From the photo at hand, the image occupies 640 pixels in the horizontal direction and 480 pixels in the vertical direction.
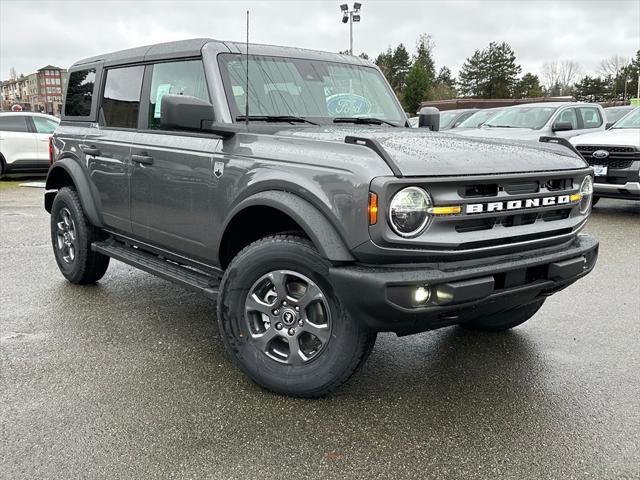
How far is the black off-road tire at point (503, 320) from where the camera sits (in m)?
4.00

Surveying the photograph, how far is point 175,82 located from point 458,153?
2.11m

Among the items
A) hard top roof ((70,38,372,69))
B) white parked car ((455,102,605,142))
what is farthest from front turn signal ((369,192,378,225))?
white parked car ((455,102,605,142))

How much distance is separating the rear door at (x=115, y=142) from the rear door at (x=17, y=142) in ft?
34.8

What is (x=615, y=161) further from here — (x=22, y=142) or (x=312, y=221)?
(x=22, y=142)

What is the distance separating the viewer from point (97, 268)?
17.1 ft

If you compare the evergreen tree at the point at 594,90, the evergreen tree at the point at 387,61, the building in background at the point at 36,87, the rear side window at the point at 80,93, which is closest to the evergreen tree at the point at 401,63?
the evergreen tree at the point at 387,61

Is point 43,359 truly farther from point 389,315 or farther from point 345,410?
point 389,315

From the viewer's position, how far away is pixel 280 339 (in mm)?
3213

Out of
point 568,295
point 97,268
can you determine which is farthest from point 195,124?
point 568,295

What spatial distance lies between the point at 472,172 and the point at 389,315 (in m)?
0.78

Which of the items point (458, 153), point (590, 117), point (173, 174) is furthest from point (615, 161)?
point (173, 174)

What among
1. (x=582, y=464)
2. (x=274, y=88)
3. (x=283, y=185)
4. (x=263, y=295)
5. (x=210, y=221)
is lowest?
(x=582, y=464)

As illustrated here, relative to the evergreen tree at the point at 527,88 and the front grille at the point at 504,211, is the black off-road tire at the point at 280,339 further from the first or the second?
the evergreen tree at the point at 527,88

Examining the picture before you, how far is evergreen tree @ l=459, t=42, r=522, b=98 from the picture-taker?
70438mm
